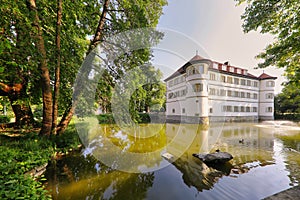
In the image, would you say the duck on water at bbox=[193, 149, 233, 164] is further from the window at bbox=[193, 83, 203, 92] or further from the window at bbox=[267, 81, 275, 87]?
the window at bbox=[267, 81, 275, 87]

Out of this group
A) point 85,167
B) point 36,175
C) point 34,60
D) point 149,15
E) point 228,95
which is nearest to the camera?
point 36,175

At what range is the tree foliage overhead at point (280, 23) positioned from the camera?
5.27 metres

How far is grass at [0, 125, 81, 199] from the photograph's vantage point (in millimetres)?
2453

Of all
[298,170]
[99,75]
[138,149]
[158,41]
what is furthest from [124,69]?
[298,170]

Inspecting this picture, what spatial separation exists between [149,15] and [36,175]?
26.7ft

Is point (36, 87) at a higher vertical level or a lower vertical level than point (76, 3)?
lower

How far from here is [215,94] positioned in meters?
20.1

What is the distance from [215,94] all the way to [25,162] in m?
21.0

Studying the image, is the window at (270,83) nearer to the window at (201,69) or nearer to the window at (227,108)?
the window at (227,108)

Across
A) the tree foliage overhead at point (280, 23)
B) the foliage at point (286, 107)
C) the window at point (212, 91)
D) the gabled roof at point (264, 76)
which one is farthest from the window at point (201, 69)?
the foliage at point (286, 107)

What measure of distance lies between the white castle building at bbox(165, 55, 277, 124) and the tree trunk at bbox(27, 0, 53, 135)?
10.3 metres

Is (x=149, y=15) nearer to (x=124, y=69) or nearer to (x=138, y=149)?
(x=124, y=69)

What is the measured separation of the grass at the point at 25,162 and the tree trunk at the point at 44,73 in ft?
2.21

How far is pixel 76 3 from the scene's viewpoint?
17.9 ft
